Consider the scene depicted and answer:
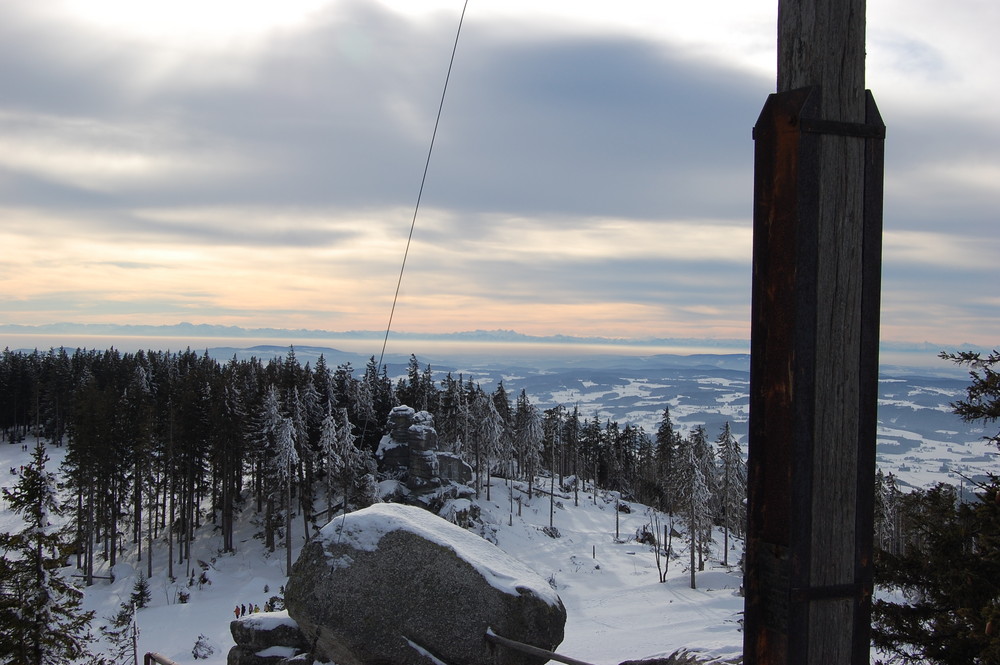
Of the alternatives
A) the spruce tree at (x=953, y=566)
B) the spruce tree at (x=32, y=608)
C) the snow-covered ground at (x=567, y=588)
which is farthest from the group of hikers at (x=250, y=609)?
the spruce tree at (x=953, y=566)

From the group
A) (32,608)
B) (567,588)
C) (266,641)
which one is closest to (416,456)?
(567,588)

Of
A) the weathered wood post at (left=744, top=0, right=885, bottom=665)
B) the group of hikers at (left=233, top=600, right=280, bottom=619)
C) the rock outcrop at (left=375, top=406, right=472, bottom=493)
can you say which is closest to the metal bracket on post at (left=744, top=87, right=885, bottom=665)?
the weathered wood post at (left=744, top=0, right=885, bottom=665)

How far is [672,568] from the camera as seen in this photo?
54344mm

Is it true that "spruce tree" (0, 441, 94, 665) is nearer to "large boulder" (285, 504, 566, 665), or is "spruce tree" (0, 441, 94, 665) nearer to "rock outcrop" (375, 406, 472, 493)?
"large boulder" (285, 504, 566, 665)

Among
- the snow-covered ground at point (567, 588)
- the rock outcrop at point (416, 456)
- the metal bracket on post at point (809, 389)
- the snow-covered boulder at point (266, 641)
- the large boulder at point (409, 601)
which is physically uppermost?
the metal bracket on post at point (809, 389)

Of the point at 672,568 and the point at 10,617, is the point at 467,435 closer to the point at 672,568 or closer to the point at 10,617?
the point at 672,568

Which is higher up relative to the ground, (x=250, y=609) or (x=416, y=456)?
(x=416, y=456)

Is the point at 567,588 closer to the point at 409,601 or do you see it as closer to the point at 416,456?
the point at 416,456

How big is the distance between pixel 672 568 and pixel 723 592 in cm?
1092

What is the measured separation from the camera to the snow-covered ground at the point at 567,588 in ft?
90.7

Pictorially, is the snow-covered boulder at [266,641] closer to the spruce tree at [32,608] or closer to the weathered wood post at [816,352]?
the spruce tree at [32,608]

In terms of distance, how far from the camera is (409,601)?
1044 centimetres

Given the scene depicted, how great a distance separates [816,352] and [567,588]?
1896 inches

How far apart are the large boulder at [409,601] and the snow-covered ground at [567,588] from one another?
12.3 feet
